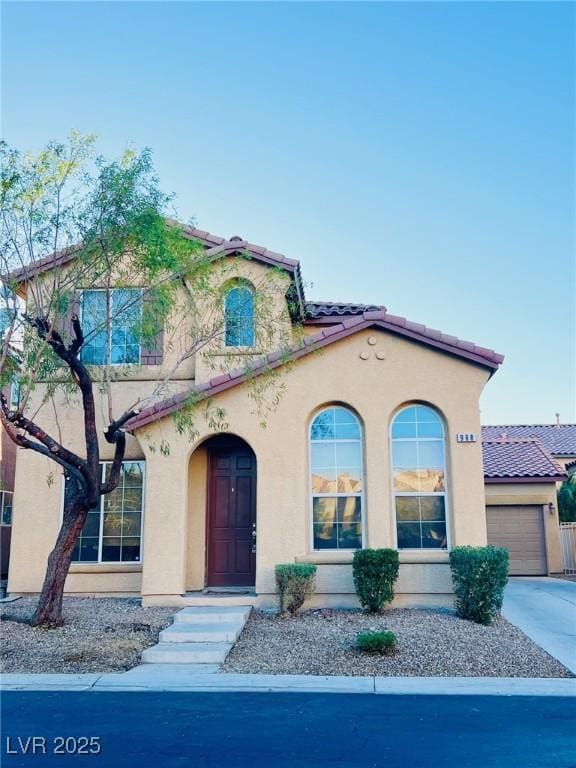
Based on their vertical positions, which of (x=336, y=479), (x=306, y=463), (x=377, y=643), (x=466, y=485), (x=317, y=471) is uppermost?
(x=306, y=463)

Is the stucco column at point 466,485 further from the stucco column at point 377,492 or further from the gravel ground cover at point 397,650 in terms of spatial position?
the gravel ground cover at point 397,650

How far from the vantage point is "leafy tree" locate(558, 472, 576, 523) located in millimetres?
21297

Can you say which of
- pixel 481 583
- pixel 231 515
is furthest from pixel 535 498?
pixel 231 515

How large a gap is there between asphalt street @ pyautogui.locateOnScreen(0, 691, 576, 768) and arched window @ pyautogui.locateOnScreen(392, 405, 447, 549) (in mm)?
4927

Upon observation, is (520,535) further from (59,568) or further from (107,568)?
(59,568)

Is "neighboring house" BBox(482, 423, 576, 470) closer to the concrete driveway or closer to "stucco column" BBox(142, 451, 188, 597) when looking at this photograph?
the concrete driveway

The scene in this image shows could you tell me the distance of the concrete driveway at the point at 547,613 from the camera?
978 centimetres

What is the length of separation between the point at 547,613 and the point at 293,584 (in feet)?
15.9

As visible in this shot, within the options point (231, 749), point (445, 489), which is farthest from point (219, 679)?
point (445, 489)

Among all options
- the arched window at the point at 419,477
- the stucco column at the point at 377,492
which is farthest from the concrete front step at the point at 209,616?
the arched window at the point at 419,477

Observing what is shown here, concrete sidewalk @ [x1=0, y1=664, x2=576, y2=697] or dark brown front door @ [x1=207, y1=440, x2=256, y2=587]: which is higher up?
dark brown front door @ [x1=207, y1=440, x2=256, y2=587]

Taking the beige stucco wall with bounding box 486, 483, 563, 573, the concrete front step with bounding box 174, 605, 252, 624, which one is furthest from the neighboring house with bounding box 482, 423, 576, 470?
the concrete front step with bounding box 174, 605, 252, 624

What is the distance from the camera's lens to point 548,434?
3044 centimetres

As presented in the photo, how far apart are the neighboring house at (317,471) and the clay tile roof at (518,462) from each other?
7.69 m
